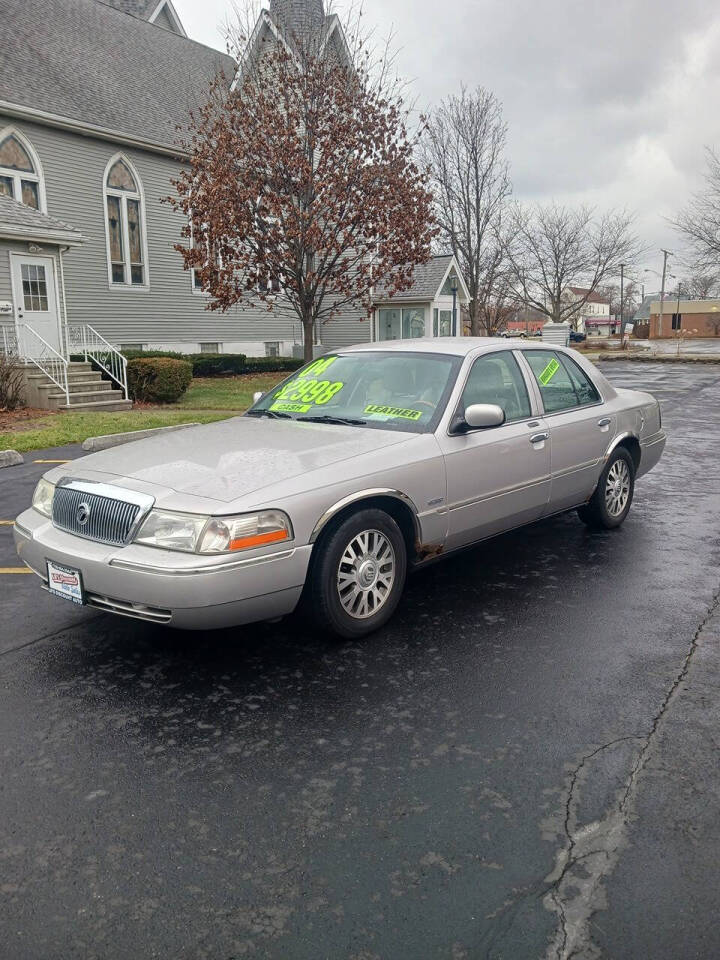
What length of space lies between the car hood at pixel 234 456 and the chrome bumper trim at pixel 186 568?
31 centimetres

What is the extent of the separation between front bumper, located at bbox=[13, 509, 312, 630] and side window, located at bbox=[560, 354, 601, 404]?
10.7 feet

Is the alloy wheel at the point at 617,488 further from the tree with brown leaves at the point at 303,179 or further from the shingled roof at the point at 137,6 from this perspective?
the shingled roof at the point at 137,6

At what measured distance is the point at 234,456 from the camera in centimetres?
445

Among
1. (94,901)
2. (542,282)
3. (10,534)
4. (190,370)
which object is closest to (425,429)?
(94,901)

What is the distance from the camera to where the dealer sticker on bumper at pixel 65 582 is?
13.0 ft

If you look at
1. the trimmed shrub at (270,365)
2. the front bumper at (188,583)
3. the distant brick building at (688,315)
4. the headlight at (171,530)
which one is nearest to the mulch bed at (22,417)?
the trimmed shrub at (270,365)

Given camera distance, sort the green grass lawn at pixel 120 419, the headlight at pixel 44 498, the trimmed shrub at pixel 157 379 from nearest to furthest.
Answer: the headlight at pixel 44 498
the green grass lawn at pixel 120 419
the trimmed shrub at pixel 157 379

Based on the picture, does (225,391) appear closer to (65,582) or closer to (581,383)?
(581,383)

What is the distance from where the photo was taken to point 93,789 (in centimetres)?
298

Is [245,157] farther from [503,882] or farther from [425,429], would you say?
[503,882]

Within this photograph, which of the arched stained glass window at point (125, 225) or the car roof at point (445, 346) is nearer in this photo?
the car roof at point (445, 346)

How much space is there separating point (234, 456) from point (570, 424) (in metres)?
2.68

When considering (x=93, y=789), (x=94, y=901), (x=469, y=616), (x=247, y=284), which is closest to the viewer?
(x=94, y=901)

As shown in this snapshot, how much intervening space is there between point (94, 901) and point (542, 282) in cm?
5635
